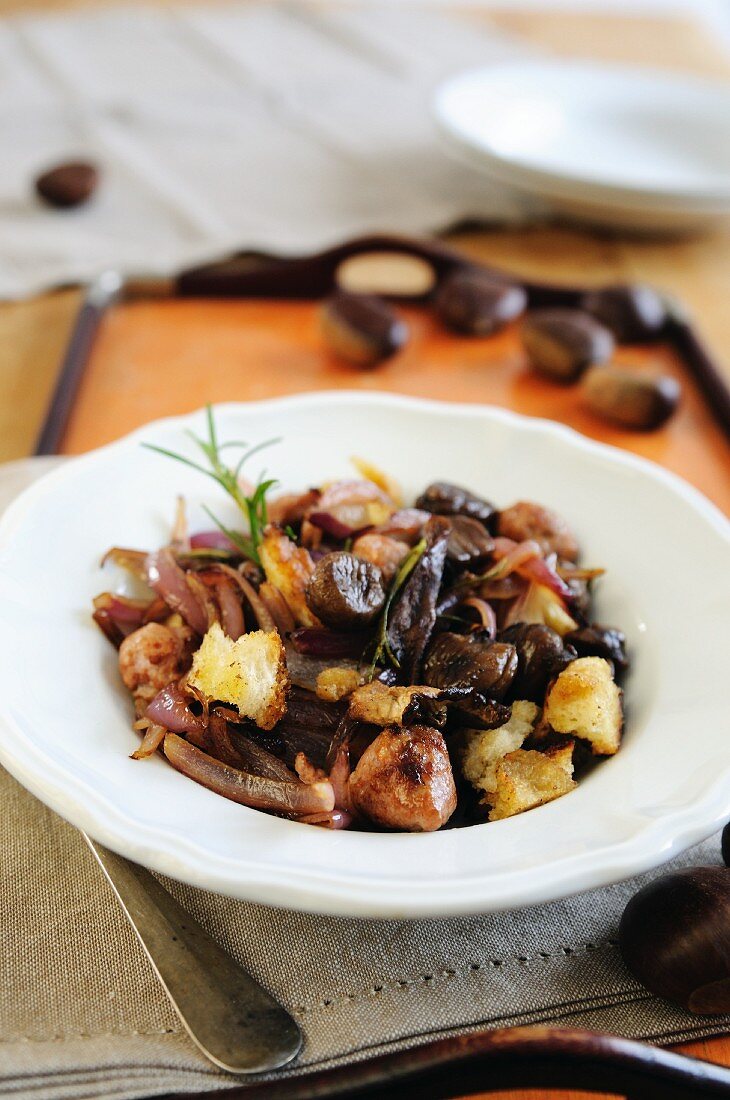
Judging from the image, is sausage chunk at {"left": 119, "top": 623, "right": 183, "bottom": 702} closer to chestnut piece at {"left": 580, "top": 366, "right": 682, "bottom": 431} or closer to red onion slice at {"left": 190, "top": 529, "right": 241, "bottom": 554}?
red onion slice at {"left": 190, "top": 529, "right": 241, "bottom": 554}

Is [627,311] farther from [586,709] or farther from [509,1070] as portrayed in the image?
[509,1070]

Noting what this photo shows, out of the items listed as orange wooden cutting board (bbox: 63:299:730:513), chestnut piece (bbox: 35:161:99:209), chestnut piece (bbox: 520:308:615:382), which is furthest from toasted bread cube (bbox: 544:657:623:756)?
chestnut piece (bbox: 35:161:99:209)

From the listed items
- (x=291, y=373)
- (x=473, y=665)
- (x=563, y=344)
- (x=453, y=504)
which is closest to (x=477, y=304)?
(x=563, y=344)

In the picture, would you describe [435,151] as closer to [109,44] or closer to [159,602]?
[109,44]

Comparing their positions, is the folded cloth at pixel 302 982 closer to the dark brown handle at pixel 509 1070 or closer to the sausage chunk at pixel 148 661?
the dark brown handle at pixel 509 1070

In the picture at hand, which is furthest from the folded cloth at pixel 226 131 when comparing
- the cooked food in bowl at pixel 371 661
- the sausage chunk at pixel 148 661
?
the sausage chunk at pixel 148 661

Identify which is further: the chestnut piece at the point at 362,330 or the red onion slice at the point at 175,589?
the chestnut piece at the point at 362,330

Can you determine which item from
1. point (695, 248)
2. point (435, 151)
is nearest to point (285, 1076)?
point (695, 248)
